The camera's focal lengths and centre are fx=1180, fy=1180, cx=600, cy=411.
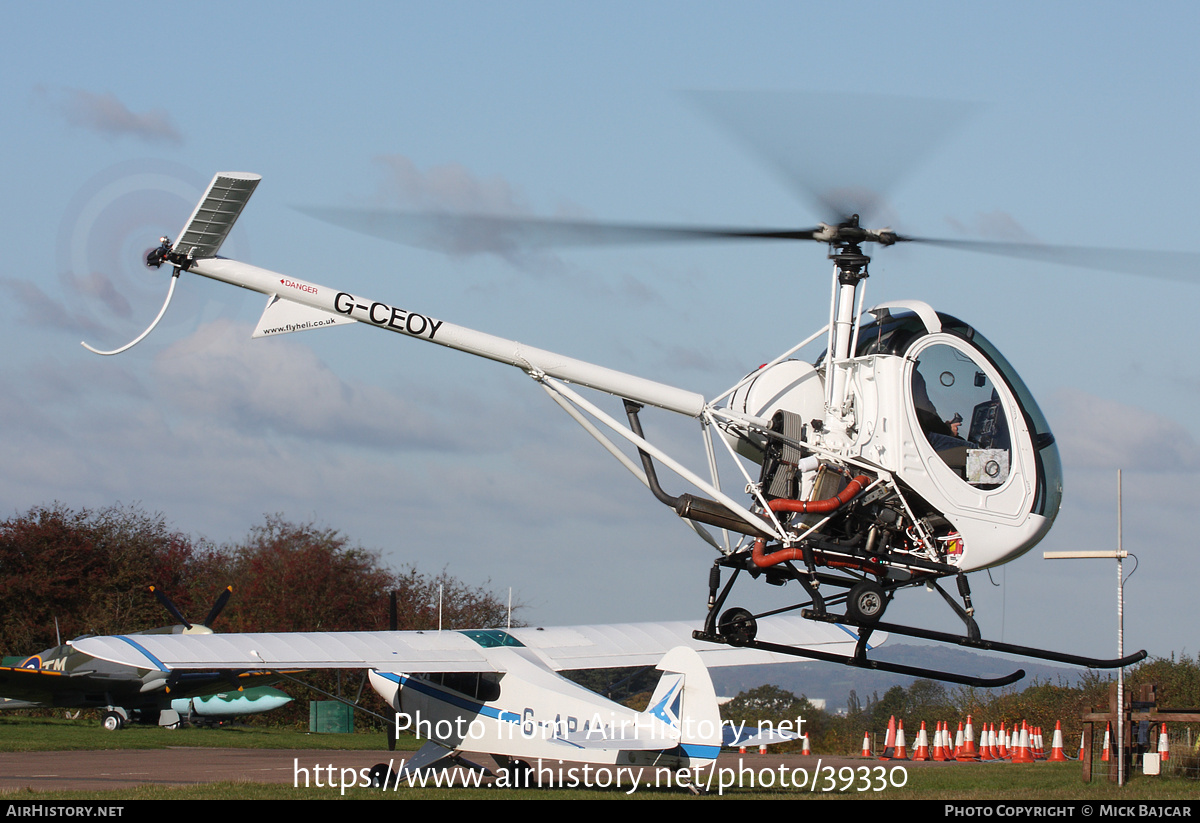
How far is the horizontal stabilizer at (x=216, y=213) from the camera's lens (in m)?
12.1

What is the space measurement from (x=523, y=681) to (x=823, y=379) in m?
7.58

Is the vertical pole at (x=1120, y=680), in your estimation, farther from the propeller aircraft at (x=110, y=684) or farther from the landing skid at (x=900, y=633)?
the propeller aircraft at (x=110, y=684)

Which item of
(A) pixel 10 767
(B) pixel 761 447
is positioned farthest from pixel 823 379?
(A) pixel 10 767

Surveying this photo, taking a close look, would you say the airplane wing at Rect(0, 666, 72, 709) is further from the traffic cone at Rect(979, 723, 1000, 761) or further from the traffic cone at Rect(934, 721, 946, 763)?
the traffic cone at Rect(979, 723, 1000, 761)

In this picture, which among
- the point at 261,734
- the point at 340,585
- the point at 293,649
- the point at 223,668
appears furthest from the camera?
the point at 340,585

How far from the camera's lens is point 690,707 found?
16609 millimetres

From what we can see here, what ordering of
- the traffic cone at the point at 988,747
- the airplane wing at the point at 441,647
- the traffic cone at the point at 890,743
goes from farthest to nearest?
the traffic cone at the point at 890,743 < the traffic cone at the point at 988,747 < the airplane wing at the point at 441,647

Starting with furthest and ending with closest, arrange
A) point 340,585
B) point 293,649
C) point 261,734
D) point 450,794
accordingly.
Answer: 1. point 340,585
2. point 261,734
3. point 293,649
4. point 450,794

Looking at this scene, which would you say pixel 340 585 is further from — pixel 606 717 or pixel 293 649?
pixel 606 717

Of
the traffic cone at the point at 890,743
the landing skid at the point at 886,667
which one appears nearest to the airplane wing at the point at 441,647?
the landing skid at the point at 886,667

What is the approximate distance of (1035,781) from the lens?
17.7 metres

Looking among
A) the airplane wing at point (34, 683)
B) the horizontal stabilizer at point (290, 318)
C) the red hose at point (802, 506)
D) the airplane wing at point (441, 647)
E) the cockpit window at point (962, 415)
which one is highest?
the horizontal stabilizer at point (290, 318)

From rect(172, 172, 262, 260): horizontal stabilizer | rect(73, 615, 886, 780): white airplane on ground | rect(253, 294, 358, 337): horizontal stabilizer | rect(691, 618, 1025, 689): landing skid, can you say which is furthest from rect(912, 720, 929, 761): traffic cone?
rect(172, 172, 262, 260): horizontal stabilizer

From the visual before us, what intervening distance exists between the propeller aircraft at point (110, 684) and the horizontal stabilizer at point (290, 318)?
16.5 meters
